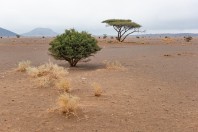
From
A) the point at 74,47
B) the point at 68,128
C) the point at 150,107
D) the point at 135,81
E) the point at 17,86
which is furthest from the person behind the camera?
the point at 74,47

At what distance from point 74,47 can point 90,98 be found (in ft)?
35.1

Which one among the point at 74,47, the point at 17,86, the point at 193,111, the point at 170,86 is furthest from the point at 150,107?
the point at 74,47

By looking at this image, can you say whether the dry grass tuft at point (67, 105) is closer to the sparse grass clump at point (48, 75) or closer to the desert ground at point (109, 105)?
the desert ground at point (109, 105)

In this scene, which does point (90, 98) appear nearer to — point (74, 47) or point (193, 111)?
point (193, 111)

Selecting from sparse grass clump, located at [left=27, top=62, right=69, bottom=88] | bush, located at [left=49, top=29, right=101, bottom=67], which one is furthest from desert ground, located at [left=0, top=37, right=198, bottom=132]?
bush, located at [left=49, top=29, right=101, bottom=67]

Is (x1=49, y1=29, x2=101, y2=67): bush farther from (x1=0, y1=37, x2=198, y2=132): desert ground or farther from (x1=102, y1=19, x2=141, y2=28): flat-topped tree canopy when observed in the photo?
(x1=102, y1=19, x2=141, y2=28): flat-topped tree canopy

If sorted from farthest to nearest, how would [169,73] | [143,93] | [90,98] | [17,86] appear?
1. [169,73]
2. [17,86]
3. [143,93]
4. [90,98]

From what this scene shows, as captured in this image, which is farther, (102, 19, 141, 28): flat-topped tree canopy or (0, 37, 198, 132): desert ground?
(102, 19, 141, 28): flat-topped tree canopy

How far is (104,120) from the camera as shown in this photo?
10.7 m

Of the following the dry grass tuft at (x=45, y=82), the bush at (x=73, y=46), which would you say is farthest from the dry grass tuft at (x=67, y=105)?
the bush at (x=73, y=46)

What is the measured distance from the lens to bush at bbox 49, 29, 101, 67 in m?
23.8

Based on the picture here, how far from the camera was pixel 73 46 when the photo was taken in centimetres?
2405

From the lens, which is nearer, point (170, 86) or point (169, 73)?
point (170, 86)

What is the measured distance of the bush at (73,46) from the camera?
938 inches
